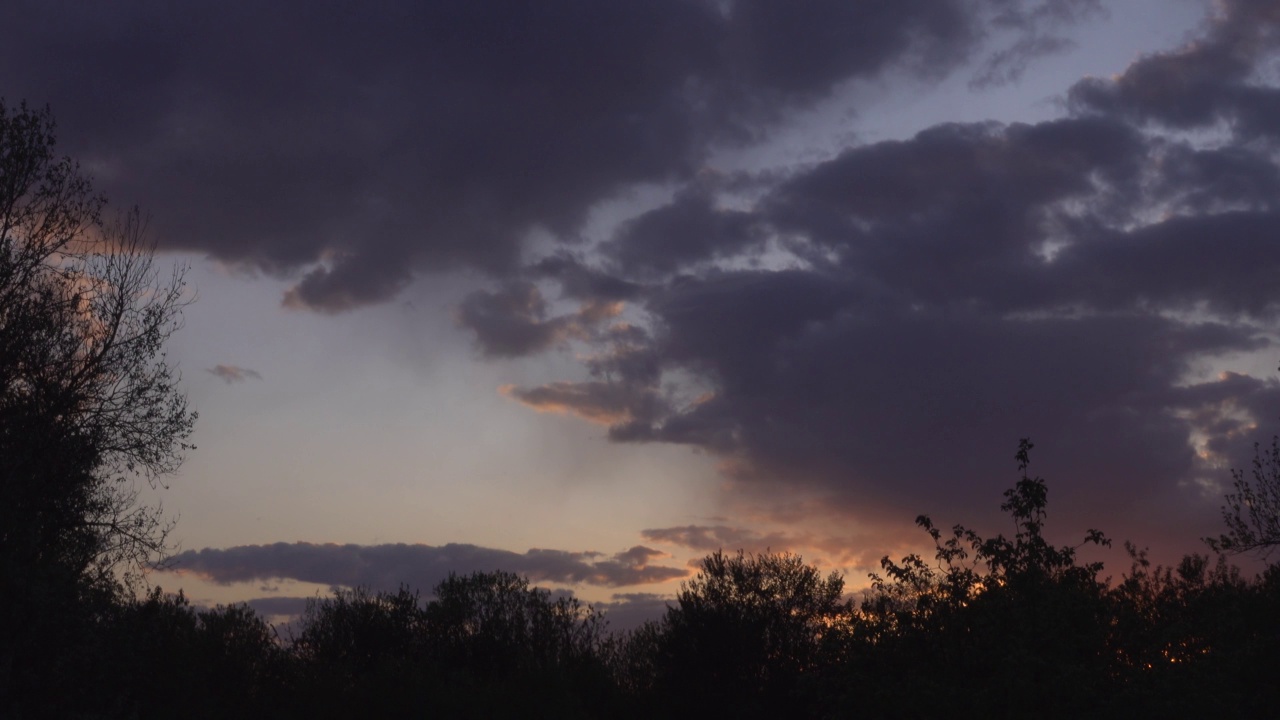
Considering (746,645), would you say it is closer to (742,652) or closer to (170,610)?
(742,652)

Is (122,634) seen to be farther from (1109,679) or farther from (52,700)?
(1109,679)

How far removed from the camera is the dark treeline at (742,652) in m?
21.4

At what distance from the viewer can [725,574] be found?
59031 millimetres

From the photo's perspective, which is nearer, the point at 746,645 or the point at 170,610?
the point at 170,610

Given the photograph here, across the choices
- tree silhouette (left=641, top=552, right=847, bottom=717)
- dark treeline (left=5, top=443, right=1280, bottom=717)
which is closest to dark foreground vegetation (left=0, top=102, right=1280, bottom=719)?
dark treeline (left=5, top=443, right=1280, bottom=717)

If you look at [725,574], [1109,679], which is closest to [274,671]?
[725,574]

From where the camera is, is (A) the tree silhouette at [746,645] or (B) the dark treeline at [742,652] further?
(A) the tree silhouette at [746,645]

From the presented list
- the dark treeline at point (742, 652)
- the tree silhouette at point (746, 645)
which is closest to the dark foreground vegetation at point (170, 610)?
the dark treeline at point (742, 652)

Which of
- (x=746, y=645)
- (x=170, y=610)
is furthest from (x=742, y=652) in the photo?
(x=170, y=610)

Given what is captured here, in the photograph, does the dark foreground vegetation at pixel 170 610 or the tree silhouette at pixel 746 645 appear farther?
the tree silhouette at pixel 746 645

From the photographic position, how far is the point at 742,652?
5131cm

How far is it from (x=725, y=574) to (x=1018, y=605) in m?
36.8

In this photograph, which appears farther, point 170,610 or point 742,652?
point 742,652

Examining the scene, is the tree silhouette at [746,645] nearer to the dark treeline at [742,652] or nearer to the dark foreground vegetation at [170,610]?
the dark treeline at [742,652]
